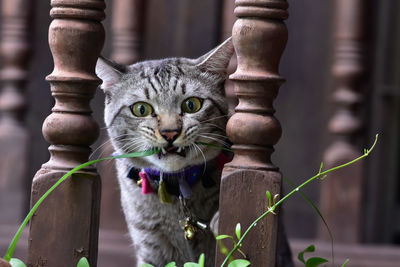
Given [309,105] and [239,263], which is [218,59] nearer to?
[239,263]

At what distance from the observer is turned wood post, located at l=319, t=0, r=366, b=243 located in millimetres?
3355

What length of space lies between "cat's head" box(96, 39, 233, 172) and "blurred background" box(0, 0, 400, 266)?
1217 millimetres

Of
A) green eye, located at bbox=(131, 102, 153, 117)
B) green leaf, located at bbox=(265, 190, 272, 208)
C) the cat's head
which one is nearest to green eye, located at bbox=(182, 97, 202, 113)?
the cat's head

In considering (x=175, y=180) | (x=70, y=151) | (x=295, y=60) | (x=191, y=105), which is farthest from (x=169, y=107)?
(x=295, y=60)

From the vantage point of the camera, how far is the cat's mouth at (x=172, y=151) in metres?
1.91

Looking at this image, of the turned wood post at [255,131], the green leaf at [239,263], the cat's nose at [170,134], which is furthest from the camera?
the cat's nose at [170,134]

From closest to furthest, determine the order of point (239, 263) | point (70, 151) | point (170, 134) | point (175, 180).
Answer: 1. point (239, 263)
2. point (70, 151)
3. point (170, 134)
4. point (175, 180)

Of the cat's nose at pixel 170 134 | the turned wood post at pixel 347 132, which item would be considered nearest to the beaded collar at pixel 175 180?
the cat's nose at pixel 170 134

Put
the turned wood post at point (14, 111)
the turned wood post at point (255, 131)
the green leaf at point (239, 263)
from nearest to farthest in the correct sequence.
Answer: the green leaf at point (239, 263)
the turned wood post at point (255, 131)
the turned wood post at point (14, 111)

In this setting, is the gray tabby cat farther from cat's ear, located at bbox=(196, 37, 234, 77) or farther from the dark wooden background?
the dark wooden background

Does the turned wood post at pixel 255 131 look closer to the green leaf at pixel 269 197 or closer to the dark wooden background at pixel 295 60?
the green leaf at pixel 269 197

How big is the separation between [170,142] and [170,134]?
0.08 ft

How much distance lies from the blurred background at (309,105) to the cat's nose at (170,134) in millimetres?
1463

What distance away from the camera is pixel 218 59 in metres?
2.09
